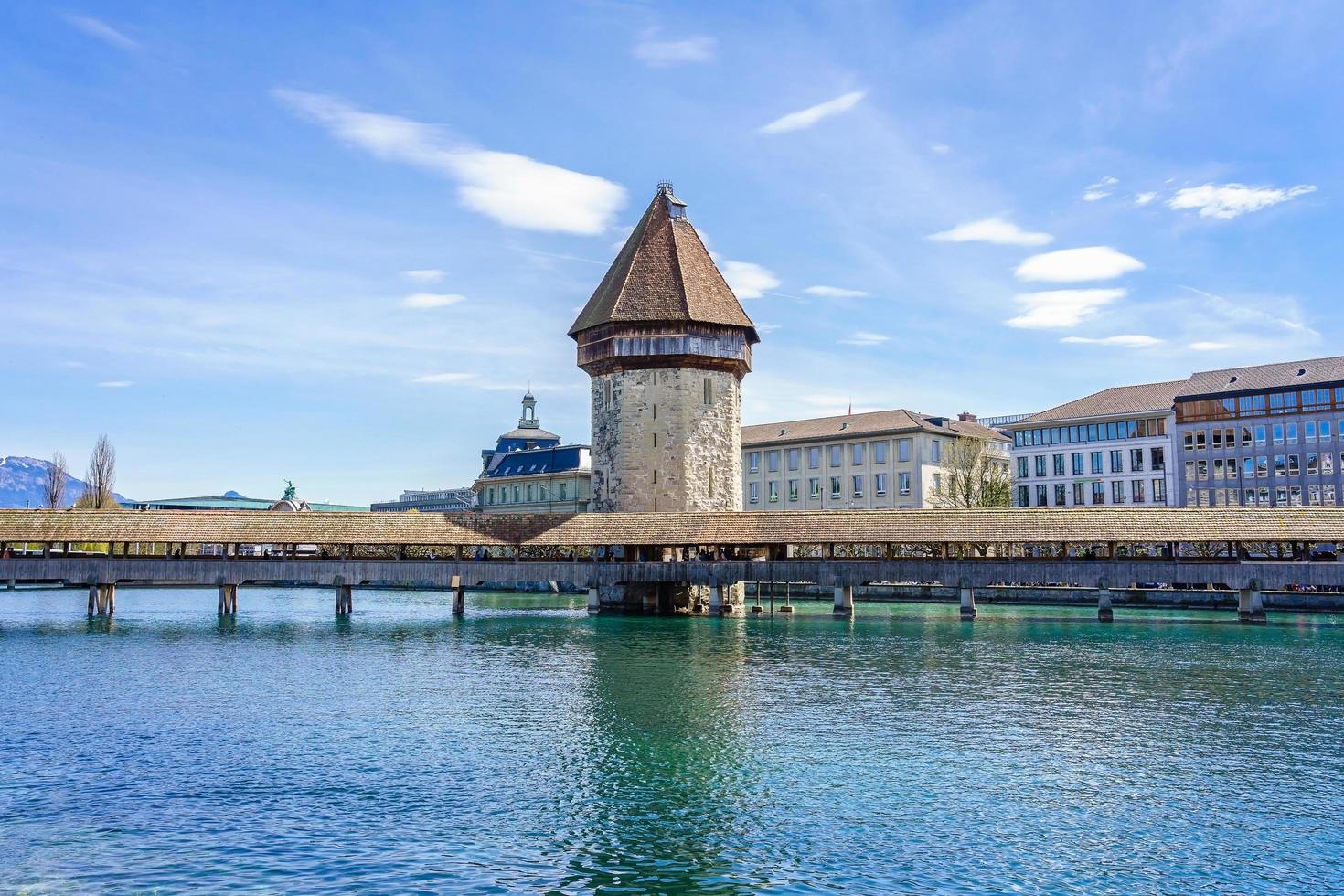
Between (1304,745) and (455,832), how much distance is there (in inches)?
424

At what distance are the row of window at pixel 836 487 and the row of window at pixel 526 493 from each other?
39.5ft

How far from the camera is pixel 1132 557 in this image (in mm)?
32969

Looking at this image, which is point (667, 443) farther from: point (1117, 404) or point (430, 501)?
point (430, 501)

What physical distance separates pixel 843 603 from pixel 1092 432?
26161 millimetres

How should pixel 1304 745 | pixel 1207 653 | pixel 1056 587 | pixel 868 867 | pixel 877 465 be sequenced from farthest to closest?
pixel 877 465 < pixel 1056 587 < pixel 1207 653 < pixel 1304 745 < pixel 868 867

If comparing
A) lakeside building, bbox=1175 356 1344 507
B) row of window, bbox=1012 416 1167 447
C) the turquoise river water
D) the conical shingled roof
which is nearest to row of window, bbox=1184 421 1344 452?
lakeside building, bbox=1175 356 1344 507

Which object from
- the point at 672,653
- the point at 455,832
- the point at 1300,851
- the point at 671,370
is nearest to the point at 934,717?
the point at 1300,851

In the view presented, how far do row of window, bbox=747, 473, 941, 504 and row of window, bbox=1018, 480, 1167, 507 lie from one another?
625 centimetres

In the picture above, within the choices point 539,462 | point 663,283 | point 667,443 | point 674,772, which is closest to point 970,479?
point 667,443

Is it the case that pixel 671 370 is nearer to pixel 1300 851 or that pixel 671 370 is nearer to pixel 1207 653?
pixel 1207 653

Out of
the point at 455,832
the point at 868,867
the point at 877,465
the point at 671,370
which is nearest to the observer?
the point at 868,867

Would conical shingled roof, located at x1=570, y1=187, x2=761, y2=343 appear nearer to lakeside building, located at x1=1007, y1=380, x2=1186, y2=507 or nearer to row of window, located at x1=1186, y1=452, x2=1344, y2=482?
lakeside building, located at x1=1007, y1=380, x2=1186, y2=507

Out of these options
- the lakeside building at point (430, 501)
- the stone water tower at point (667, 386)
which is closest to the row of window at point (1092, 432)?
the stone water tower at point (667, 386)

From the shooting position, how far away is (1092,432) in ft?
184
